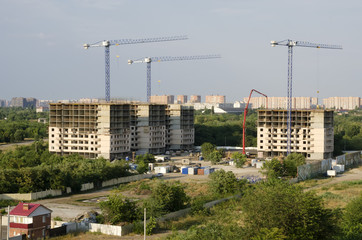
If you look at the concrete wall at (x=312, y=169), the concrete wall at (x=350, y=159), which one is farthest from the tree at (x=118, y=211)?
the concrete wall at (x=350, y=159)

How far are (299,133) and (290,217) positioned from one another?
59700mm

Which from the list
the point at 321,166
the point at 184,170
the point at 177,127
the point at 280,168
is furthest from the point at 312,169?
the point at 177,127

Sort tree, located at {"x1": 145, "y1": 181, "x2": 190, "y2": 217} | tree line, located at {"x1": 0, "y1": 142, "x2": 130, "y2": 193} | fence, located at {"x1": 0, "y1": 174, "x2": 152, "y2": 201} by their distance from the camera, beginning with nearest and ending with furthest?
tree, located at {"x1": 145, "y1": 181, "x2": 190, "y2": 217} → fence, located at {"x1": 0, "y1": 174, "x2": 152, "y2": 201} → tree line, located at {"x1": 0, "y1": 142, "x2": 130, "y2": 193}

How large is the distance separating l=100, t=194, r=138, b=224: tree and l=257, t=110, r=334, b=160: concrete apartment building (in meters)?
53.6

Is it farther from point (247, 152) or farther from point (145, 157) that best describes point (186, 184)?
point (247, 152)

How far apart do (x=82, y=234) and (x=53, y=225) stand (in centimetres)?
306

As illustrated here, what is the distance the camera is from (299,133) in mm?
86375

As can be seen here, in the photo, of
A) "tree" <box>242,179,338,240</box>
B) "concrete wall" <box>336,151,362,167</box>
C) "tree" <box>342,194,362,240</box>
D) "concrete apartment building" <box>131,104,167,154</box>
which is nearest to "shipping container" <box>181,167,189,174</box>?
"concrete apartment building" <box>131,104,167,154</box>

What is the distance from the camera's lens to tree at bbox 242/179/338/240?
1094 inches

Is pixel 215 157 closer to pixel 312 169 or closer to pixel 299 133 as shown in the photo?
pixel 299 133

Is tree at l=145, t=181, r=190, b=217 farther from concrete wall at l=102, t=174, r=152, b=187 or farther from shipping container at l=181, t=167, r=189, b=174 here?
shipping container at l=181, t=167, r=189, b=174

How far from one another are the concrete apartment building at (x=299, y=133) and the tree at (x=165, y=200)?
46.7 metres

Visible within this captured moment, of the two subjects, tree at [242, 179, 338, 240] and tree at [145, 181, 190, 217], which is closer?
tree at [242, 179, 338, 240]

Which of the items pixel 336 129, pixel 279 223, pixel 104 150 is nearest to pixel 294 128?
pixel 104 150
